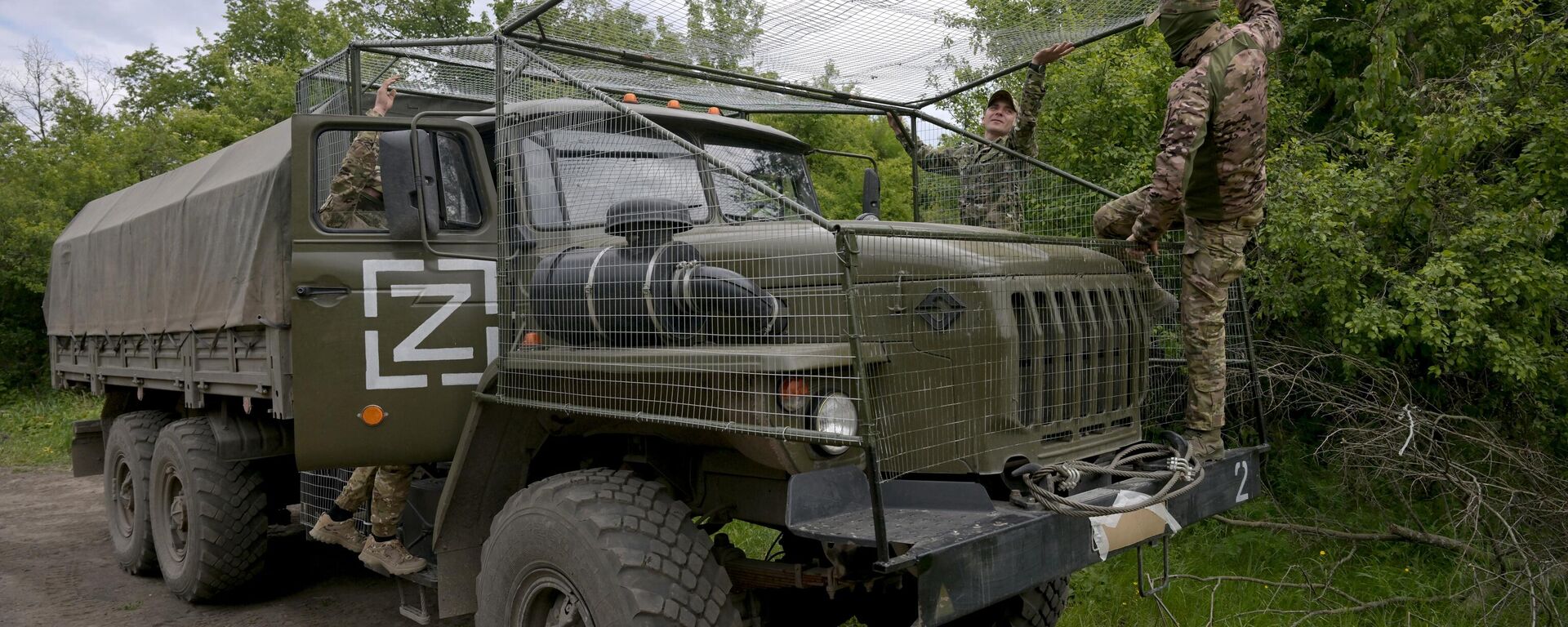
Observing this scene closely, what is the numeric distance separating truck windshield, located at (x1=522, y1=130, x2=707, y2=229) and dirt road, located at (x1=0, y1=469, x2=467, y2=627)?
8.30 ft

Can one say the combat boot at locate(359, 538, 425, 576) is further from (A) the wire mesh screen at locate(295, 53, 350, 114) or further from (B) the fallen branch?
(B) the fallen branch

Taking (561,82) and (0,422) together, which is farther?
(0,422)

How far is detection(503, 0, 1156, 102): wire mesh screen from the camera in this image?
4434 mm

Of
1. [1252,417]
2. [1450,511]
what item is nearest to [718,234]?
[1252,417]

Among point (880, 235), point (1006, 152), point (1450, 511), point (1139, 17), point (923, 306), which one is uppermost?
point (1139, 17)

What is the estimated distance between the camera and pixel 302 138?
13.5 feet

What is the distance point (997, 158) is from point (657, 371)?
9.84ft

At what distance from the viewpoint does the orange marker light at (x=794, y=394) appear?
2.81m

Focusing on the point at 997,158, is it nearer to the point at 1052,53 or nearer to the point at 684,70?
the point at 1052,53

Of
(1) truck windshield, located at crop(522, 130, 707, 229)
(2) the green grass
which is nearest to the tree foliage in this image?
(1) truck windshield, located at crop(522, 130, 707, 229)

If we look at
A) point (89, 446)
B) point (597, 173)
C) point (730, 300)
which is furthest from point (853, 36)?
point (89, 446)

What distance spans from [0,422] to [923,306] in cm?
1612

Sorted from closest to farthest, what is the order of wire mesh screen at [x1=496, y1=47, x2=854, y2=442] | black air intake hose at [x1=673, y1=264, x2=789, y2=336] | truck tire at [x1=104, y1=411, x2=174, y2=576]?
wire mesh screen at [x1=496, y1=47, x2=854, y2=442], black air intake hose at [x1=673, y1=264, x2=789, y2=336], truck tire at [x1=104, y1=411, x2=174, y2=576]

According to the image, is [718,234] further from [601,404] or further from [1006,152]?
[1006,152]
